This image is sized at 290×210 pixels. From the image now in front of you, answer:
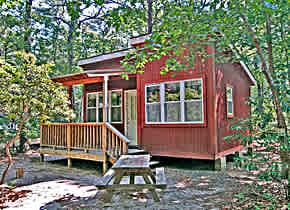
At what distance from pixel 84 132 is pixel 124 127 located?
212cm

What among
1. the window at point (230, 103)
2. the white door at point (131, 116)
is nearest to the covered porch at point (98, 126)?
A: the white door at point (131, 116)

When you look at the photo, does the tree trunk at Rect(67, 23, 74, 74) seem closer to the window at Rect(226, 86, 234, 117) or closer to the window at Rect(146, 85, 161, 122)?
the window at Rect(146, 85, 161, 122)

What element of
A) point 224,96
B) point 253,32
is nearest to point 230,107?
point 224,96

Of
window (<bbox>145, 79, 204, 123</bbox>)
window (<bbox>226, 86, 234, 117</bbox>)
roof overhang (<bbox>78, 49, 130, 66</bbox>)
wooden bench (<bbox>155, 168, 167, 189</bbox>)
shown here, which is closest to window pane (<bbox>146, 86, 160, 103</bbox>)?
window (<bbox>145, 79, 204, 123</bbox>)

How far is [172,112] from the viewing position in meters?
7.84

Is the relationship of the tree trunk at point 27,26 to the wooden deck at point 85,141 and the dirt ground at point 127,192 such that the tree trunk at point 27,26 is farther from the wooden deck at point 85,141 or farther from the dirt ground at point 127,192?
the dirt ground at point 127,192

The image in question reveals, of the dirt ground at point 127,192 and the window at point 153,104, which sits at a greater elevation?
the window at point 153,104

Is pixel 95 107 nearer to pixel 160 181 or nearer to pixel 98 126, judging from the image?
pixel 98 126

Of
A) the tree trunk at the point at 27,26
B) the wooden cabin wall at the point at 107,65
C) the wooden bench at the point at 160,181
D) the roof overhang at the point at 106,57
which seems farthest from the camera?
the tree trunk at the point at 27,26

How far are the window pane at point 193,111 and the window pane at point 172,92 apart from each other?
0.42 m

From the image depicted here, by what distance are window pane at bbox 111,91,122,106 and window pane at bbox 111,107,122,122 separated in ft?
0.70

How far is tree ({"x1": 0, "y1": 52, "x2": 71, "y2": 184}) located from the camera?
18.9ft

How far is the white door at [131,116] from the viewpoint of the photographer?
9898mm

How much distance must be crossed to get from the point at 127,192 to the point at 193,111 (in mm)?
3373
